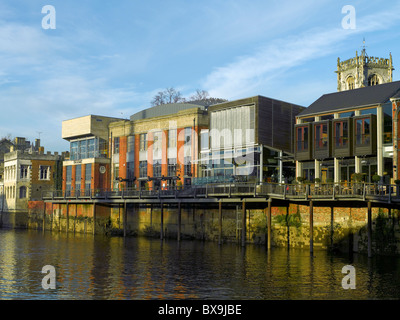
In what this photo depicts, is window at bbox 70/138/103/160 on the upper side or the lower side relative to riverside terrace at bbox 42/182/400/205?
upper

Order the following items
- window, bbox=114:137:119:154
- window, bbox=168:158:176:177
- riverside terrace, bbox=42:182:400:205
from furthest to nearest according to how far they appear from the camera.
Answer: window, bbox=114:137:119:154
window, bbox=168:158:176:177
riverside terrace, bbox=42:182:400:205

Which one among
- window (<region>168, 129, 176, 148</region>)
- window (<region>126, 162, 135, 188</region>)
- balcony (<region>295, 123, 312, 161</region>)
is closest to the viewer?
balcony (<region>295, 123, 312, 161</region>)

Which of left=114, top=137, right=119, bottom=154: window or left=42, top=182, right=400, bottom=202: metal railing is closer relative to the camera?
left=42, top=182, right=400, bottom=202: metal railing

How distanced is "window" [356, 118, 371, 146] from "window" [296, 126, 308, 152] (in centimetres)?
575

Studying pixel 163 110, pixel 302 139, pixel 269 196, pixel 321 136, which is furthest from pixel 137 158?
pixel 321 136

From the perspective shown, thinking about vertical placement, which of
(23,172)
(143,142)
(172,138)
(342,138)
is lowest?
(23,172)

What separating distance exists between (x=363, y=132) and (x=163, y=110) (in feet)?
108

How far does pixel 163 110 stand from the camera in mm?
74250

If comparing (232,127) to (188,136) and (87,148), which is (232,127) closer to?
(188,136)

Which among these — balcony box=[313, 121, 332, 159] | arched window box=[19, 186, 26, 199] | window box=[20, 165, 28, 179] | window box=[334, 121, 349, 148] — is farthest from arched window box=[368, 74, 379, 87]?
arched window box=[19, 186, 26, 199]

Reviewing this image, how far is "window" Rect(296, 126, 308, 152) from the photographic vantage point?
53.3 m

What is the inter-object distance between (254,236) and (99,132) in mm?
37560

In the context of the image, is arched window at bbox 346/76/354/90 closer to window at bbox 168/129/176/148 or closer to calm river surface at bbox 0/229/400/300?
window at bbox 168/129/176/148
